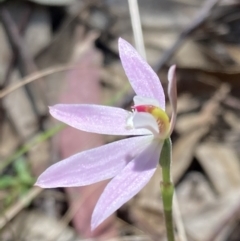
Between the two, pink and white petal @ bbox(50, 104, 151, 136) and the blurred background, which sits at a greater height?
pink and white petal @ bbox(50, 104, 151, 136)

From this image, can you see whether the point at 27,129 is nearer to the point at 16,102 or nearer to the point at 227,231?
the point at 16,102

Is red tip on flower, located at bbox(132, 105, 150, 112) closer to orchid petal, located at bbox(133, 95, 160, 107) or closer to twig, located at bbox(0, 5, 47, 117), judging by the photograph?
orchid petal, located at bbox(133, 95, 160, 107)

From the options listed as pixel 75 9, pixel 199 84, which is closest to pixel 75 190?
pixel 199 84

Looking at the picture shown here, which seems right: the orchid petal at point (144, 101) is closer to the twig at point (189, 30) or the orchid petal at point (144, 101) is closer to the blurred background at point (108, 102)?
the blurred background at point (108, 102)

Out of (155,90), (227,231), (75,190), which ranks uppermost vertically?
(155,90)

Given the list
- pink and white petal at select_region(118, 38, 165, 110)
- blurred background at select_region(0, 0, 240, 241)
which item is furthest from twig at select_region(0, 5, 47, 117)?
pink and white petal at select_region(118, 38, 165, 110)

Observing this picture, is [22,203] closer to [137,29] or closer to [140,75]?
[137,29]
